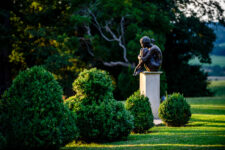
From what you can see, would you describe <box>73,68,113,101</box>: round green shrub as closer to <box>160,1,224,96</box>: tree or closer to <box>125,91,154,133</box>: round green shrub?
<box>125,91,154,133</box>: round green shrub

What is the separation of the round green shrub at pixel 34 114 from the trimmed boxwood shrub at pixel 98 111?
95cm

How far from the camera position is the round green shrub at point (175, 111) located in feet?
32.2

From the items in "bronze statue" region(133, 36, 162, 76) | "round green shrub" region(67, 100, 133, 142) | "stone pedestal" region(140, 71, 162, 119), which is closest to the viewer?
"round green shrub" region(67, 100, 133, 142)

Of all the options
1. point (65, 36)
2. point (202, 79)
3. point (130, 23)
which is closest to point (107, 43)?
point (130, 23)

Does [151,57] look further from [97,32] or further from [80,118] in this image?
[97,32]

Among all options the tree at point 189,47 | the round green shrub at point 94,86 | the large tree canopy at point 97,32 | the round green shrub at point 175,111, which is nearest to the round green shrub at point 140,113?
the round green shrub at point 175,111

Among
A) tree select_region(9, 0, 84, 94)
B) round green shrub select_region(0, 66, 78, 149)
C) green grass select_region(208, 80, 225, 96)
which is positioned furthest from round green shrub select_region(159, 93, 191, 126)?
green grass select_region(208, 80, 225, 96)

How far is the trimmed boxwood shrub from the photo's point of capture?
7195 mm

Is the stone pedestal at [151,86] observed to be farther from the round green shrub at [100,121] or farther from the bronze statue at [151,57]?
the round green shrub at [100,121]

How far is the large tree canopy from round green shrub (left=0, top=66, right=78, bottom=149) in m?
15.8

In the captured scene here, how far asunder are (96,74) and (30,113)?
215 centimetres

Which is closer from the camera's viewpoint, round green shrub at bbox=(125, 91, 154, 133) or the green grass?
round green shrub at bbox=(125, 91, 154, 133)

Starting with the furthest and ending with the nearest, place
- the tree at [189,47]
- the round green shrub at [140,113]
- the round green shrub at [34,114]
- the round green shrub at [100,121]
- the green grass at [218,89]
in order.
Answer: the green grass at [218,89] < the tree at [189,47] < the round green shrub at [140,113] < the round green shrub at [100,121] < the round green shrub at [34,114]

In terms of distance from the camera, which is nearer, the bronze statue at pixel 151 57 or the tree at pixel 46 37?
the bronze statue at pixel 151 57
